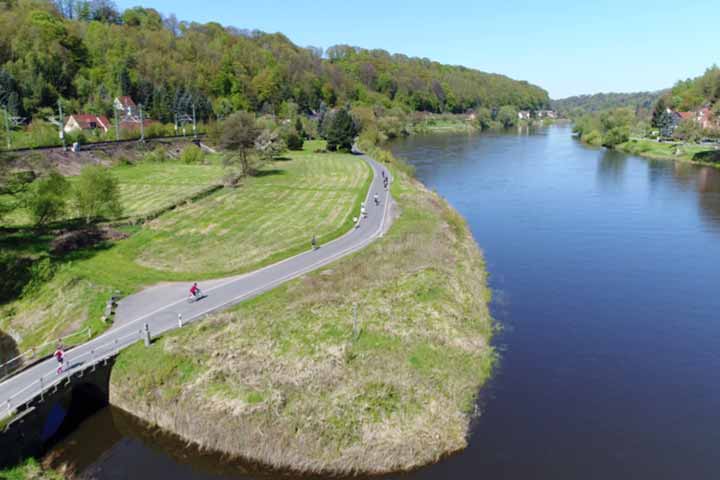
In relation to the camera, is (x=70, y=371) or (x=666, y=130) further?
(x=666, y=130)

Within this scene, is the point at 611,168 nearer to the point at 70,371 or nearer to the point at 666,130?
the point at 666,130

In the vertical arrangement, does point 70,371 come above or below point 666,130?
below

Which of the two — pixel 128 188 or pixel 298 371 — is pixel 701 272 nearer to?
pixel 298 371

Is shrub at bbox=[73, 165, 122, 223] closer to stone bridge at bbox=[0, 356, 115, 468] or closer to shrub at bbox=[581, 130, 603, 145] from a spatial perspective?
stone bridge at bbox=[0, 356, 115, 468]

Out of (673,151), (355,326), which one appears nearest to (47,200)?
A: (355,326)

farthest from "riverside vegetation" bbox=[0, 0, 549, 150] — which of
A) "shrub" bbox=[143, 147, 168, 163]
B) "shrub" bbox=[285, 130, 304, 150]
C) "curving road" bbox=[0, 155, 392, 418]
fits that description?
"curving road" bbox=[0, 155, 392, 418]

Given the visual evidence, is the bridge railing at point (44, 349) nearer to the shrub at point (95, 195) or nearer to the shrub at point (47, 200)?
the shrub at point (47, 200)

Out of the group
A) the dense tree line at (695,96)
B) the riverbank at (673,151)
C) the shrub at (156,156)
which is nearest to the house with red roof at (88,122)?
the shrub at (156,156)

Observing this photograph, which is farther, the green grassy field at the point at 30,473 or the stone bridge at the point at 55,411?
the stone bridge at the point at 55,411

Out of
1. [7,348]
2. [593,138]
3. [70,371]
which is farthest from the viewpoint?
[593,138]
